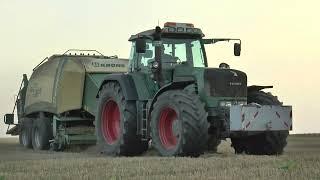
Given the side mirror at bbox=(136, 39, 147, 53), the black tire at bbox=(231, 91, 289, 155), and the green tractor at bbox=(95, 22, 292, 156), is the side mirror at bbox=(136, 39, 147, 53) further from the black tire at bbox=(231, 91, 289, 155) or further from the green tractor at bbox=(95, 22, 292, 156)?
the black tire at bbox=(231, 91, 289, 155)

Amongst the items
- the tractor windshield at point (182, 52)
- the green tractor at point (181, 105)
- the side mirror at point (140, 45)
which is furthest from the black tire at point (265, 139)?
the side mirror at point (140, 45)

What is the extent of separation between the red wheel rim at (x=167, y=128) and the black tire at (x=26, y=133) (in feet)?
29.8

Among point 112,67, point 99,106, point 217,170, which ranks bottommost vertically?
point 217,170

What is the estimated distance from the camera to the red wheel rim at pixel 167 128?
14078mm

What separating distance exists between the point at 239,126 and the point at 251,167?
2.61 meters

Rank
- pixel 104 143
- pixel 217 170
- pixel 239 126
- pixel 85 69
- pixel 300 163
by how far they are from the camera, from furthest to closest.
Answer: pixel 85 69 → pixel 104 143 → pixel 239 126 → pixel 300 163 → pixel 217 170

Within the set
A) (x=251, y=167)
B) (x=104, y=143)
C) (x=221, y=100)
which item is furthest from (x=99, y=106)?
(x=251, y=167)

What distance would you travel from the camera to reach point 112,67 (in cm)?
2034

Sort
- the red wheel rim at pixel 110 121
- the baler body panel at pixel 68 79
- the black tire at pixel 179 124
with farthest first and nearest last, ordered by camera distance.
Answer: the baler body panel at pixel 68 79 < the red wheel rim at pixel 110 121 < the black tire at pixel 179 124

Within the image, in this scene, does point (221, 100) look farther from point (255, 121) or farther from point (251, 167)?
point (251, 167)

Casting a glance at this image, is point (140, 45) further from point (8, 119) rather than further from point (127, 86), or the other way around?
point (8, 119)

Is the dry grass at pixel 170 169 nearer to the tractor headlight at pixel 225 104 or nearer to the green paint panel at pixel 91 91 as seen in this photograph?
the tractor headlight at pixel 225 104

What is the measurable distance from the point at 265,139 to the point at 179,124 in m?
2.90

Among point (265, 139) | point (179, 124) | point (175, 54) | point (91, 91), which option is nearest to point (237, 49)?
point (175, 54)
